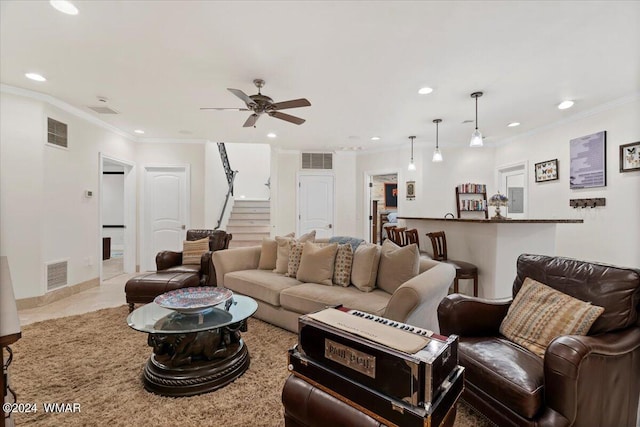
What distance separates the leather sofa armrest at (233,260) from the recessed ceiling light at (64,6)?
250cm

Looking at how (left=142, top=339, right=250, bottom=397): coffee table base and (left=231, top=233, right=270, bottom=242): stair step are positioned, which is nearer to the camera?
(left=142, top=339, right=250, bottom=397): coffee table base

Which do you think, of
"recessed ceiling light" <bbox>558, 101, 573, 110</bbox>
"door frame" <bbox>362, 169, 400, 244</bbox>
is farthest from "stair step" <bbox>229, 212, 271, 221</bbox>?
"recessed ceiling light" <bbox>558, 101, 573, 110</bbox>

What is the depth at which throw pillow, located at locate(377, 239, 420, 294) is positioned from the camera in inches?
98.0

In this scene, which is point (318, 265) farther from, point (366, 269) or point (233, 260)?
point (233, 260)

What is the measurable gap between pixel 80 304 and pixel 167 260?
3.92 feet

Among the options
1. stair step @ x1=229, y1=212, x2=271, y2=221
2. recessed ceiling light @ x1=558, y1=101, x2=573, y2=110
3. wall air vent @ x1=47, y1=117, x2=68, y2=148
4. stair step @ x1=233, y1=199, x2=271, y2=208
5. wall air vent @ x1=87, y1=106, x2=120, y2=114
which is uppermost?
wall air vent @ x1=87, y1=106, x2=120, y2=114

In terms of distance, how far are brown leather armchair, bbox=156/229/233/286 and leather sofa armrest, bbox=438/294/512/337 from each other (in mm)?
2713

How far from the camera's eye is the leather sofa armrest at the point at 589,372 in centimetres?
119

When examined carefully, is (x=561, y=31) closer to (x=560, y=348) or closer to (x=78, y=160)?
(x=560, y=348)

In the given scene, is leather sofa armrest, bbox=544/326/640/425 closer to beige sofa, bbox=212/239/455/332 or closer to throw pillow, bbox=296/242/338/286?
beige sofa, bbox=212/239/455/332

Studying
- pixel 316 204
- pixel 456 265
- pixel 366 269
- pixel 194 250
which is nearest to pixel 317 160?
pixel 316 204

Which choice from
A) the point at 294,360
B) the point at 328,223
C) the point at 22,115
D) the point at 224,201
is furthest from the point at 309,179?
the point at 294,360

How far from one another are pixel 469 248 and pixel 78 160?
18.4 feet

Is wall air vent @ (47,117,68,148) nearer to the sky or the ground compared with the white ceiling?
nearer to the ground
